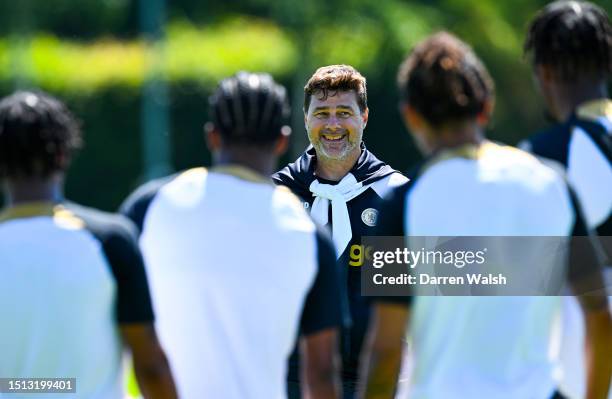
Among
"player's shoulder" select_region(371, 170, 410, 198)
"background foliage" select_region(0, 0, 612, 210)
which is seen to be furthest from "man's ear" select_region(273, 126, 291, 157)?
"background foliage" select_region(0, 0, 612, 210)

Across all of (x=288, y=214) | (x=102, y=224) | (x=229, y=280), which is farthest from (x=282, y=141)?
(x=102, y=224)

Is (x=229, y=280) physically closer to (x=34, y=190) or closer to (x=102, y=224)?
(x=102, y=224)

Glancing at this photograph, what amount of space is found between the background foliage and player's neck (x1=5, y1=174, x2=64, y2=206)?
2189 cm

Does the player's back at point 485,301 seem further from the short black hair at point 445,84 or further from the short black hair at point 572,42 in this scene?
the short black hair at point 572,42

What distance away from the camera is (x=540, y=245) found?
3.89 m

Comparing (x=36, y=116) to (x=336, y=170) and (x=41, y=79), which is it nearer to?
(x=336, y=170)

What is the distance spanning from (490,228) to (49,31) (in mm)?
30995

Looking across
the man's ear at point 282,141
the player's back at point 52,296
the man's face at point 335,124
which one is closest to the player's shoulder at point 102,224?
the player's back at point 52,296

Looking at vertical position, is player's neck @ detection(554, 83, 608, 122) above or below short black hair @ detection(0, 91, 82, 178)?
above

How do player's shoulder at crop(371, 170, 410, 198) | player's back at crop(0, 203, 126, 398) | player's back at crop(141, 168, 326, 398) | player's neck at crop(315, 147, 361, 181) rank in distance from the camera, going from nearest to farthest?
player's back at crop(0, 203, 126, 398) < player's back at crop(141, 168, 326, 398) < player's shoulder at crop(371, 170, 410, 198) < player's neck at crop(315, 147, 361, 181)

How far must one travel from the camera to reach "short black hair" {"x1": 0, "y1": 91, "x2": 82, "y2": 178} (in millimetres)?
3850

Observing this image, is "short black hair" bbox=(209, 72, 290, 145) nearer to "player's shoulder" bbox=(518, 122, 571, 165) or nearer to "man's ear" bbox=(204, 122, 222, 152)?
"man's ear" bbox=(204, 122, 222, 152)

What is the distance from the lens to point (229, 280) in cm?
389

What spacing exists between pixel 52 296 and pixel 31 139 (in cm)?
47
